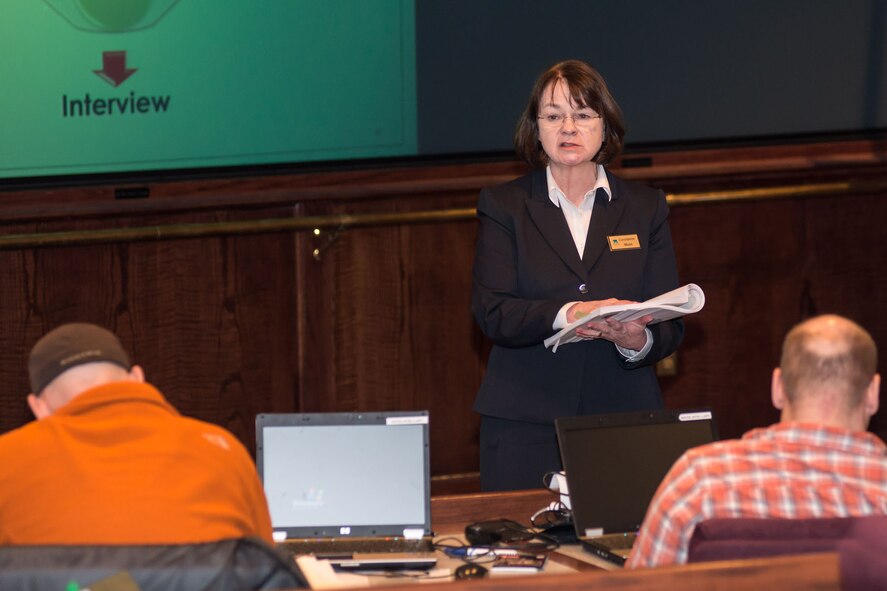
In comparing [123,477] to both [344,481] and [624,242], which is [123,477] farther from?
[624,242]

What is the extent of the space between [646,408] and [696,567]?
4.77 ft

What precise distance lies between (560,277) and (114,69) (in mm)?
2233

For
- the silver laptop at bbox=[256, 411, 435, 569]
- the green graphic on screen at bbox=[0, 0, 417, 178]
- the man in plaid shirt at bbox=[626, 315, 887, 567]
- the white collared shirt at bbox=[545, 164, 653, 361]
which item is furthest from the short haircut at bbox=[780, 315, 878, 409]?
the green graphic on screen at bbox=[0, 0, 417, 178]

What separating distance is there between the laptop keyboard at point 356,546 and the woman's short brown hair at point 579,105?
1.20m

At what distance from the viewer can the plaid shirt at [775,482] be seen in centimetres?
218

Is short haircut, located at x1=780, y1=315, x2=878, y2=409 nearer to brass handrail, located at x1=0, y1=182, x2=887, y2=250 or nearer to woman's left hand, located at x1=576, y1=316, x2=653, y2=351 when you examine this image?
woman's left hand, located at x1=576, y1=316, x2=653, y2=351

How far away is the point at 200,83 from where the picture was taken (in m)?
4.97

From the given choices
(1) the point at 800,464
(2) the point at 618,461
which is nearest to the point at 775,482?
(1) the point at 800,464

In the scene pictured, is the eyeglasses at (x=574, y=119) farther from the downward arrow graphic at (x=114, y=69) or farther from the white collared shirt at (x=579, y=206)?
the downward arrow graphic at (x=114, y=69)

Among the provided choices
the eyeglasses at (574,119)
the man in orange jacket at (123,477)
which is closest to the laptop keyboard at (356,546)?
the man in orange jacket at (123,477)

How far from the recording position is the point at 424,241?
5.16 metres

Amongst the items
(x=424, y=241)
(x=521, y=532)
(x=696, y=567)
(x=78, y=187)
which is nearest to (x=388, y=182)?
(x=424, y=241)

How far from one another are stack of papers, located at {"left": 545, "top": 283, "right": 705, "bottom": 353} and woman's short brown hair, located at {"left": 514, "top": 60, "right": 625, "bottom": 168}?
1.86 feet

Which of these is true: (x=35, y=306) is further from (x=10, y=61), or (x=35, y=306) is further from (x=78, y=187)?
(x=10, y=61)
